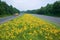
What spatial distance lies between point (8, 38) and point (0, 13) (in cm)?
7948

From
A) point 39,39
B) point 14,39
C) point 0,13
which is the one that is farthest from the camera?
point 0,13

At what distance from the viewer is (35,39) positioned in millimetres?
9453

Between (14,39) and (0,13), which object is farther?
(0,13)

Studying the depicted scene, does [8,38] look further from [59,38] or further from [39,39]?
[59,38]

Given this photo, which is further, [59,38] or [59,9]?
[59,9]

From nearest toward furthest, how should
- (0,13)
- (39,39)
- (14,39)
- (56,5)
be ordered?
1. (14,39)
2. (39,39)
3. (0,13)
4. (56,5)

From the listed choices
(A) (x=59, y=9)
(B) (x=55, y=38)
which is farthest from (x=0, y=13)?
(B) (x=55, y=38)

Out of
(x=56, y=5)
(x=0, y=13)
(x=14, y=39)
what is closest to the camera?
(x=14, y=39)

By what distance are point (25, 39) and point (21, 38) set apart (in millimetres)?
492

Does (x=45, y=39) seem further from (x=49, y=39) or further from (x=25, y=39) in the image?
(x=25, y=39)

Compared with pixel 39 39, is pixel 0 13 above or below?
below

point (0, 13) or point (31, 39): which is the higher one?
point (31, 39)

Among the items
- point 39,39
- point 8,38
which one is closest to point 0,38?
point 8,38

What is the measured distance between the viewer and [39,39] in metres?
9.80
